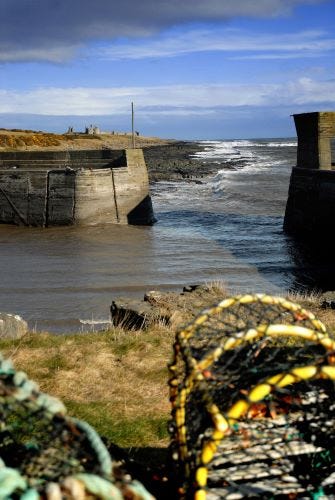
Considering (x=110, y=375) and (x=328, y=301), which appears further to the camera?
(x=328, y=301)

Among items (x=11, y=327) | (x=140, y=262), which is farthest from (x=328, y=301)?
(x=140, y=262)

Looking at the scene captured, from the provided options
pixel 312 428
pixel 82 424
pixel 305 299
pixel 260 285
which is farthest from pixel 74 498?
pixel 260 285

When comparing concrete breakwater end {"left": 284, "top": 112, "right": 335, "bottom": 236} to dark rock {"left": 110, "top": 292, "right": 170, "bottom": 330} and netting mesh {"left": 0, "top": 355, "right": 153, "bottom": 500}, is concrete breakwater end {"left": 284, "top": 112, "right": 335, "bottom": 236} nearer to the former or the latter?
dark rock {"left": 110, "top": 292, "right": 170, "bottom": 330}

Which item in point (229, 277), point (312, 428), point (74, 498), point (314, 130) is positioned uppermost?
point (314, 130)

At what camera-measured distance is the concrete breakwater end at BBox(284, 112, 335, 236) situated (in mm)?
19562

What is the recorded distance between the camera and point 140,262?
18094 millimetres

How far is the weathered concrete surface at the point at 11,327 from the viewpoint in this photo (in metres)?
7.84

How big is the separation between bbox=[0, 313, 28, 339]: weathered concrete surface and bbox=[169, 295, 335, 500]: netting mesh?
4.58 m

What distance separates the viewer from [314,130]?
20125 millimetres

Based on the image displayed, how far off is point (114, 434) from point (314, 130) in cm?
1717

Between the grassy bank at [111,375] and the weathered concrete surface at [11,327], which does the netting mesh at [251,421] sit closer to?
the grassy bank at [111,375]

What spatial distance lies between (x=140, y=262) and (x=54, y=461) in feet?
51.1

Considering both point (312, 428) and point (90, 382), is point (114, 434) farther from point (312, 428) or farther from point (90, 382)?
point (312, 428)

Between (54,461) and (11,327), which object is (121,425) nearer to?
(54,461)
